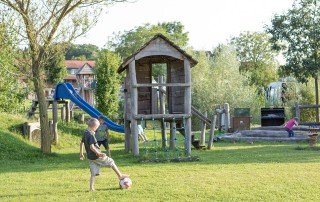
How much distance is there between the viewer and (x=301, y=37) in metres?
39.1

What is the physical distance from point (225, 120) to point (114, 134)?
8.98 m

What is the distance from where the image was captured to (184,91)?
2053 centimetres

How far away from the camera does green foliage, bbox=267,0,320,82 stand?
38.3 m

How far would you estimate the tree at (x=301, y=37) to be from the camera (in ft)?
126

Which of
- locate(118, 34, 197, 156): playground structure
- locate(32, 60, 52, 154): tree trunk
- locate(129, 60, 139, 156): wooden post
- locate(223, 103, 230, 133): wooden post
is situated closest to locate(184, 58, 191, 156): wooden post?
locate(118, 34, 197, 156): playground structure

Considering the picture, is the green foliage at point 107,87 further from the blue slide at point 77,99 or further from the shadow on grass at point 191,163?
the shadow on grass at point 191,163

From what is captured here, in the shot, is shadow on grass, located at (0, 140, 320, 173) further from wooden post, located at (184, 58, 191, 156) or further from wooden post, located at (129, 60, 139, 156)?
wooden post, located at (184, 58, 191, 156)

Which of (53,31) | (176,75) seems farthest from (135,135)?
(53,31)

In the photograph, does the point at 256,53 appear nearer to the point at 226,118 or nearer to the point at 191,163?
the point at 226,118

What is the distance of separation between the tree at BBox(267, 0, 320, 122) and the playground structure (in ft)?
56.6

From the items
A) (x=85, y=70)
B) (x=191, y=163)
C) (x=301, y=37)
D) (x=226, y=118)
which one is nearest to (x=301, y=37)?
(x=301, y=37)

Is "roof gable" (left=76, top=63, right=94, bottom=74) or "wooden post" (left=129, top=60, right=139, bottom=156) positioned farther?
"roof gable" (left=76, top=63, right=94, bottom=74)

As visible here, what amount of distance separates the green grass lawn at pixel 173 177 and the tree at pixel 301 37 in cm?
1833

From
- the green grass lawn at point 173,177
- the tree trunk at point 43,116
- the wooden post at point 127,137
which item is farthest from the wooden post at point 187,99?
the tree trunk at point 43,116
